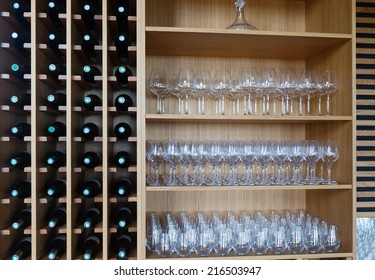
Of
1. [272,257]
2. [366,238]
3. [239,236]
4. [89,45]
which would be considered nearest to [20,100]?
[89,45]

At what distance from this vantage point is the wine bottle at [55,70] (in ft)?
4.72

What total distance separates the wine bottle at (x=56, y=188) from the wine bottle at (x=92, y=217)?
154 millimetres

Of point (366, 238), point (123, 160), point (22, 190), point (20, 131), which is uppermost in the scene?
→ point (20, 131)

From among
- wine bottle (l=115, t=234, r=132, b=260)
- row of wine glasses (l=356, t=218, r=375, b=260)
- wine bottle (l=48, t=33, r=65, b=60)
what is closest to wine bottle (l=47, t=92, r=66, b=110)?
wine bottle (l=48, t=33, r=65, b=60)

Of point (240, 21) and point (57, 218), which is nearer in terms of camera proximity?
point (57, 218)

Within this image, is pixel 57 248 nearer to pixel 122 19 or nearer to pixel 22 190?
pixel 22 190

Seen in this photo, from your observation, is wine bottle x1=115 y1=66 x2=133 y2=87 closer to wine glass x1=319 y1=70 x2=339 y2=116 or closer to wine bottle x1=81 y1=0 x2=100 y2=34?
wine bottle x1=81 y1=0 x2=100 y2=34

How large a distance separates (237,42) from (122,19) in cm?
58

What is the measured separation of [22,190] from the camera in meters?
1.47

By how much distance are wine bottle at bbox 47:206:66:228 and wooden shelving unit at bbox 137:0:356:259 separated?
0.45 meters

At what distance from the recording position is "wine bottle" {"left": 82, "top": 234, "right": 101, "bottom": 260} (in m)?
1.45
